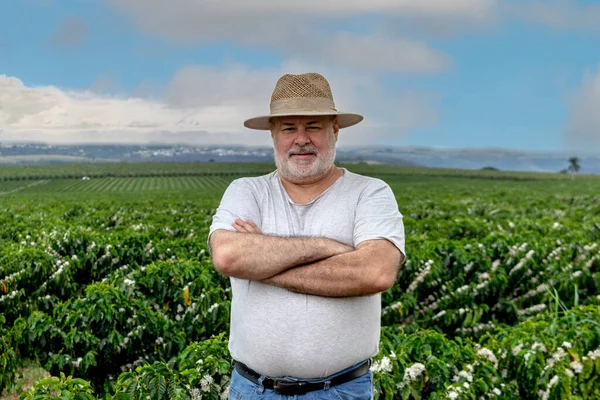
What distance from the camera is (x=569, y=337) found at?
5508 mm

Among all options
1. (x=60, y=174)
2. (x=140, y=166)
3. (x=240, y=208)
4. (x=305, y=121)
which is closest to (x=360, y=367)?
→ (x=240, y=208)

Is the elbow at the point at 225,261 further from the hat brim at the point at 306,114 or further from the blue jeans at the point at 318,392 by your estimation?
the hat brim at the point at 306,114

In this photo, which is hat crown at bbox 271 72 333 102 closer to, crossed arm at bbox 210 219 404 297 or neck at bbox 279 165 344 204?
neck at bbox 279 165 344 204

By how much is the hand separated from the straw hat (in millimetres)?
607

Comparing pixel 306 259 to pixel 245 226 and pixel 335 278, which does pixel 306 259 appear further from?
pixel 245 226

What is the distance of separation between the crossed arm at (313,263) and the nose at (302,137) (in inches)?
21.0

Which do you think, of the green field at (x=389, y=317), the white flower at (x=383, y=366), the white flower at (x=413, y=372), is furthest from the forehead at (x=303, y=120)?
the white flower at (x=413, y=372)

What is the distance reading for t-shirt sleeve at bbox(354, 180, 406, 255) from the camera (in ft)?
10.2

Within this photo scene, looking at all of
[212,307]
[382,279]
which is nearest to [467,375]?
[382,279]

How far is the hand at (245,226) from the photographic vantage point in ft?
10.6

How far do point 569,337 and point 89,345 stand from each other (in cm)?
544

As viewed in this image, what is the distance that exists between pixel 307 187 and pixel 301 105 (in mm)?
469

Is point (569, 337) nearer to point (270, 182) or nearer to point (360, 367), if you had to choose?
point (360, 367)

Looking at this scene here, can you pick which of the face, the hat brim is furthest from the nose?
the hat brim
